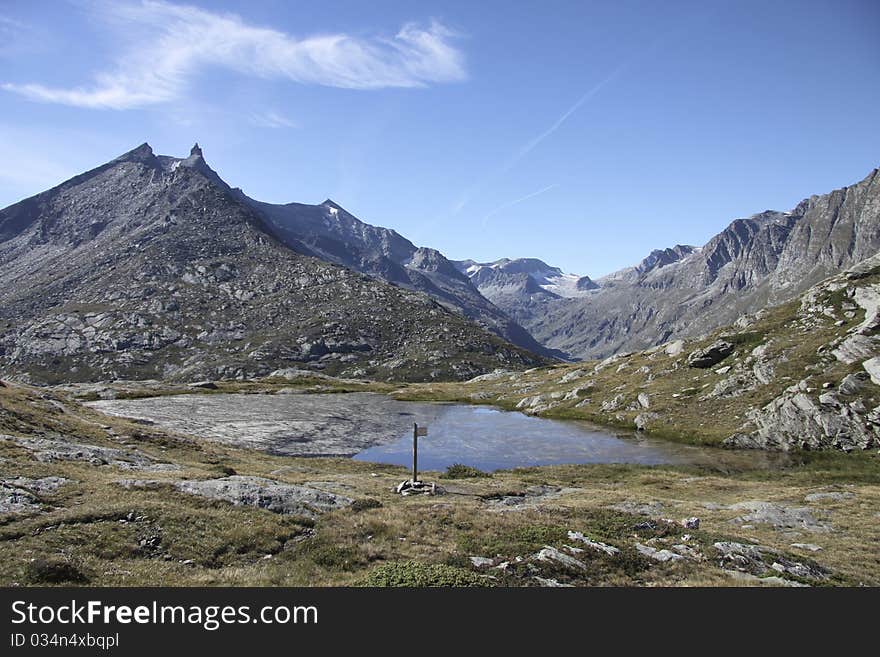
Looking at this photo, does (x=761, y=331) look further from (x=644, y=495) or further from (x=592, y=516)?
(x=592, y=516)

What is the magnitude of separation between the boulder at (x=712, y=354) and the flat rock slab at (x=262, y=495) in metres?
86.1

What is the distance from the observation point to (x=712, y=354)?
308 feet

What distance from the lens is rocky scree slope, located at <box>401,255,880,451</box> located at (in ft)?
201

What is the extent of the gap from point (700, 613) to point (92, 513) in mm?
23304

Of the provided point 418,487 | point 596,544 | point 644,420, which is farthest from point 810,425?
point 596,544

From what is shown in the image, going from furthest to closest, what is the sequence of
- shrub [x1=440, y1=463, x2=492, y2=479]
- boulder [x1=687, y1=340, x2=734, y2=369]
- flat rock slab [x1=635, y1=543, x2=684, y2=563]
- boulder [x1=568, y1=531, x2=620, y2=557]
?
boulder [x1=687, y1=340, x2=734, y2=369] → shrub [x1=440, y1=463, x2=492, y2=479] → boulder [x1=568, y1=531, x2=620, y2=557] → flat rock slab [x1=635, y1=543, x2=684, y2=563]

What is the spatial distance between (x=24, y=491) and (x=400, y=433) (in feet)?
219

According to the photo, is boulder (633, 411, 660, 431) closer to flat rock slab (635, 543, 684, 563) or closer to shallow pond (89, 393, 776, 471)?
shallow pond (89, 393, 776, 471)

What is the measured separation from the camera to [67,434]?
42.7 metres

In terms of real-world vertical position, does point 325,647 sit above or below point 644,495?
above

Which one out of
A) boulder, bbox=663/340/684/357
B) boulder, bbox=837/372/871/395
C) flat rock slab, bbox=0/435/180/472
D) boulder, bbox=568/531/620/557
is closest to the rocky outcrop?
boulder, bbox=837/372/871/395

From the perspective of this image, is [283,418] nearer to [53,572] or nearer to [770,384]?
[53,572]

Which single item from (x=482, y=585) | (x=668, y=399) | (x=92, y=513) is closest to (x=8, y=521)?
(x=92, y=513)

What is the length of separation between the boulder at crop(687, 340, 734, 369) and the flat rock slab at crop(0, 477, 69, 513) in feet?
324
